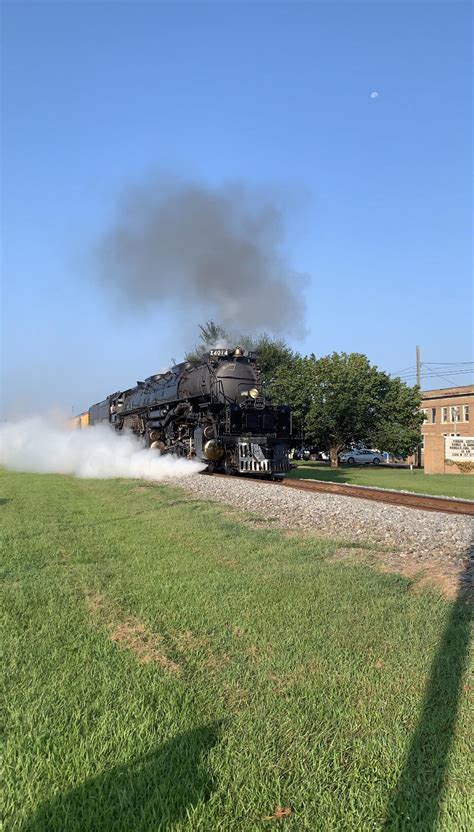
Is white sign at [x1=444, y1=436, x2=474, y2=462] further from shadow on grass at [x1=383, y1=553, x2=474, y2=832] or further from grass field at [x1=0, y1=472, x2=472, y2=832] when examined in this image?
shadow on grass at [x1=383, y1=553, x2=474, y2=832]

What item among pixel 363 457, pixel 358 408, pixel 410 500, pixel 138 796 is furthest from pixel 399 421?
pixel 138 796

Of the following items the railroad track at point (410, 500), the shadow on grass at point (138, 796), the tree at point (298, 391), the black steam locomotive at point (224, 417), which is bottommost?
the shadow on grass at point (138, 796)

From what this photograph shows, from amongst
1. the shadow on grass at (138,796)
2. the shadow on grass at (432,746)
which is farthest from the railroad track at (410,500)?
the shadow on grass at (138,796)

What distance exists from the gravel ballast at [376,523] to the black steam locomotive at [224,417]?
3203 mm

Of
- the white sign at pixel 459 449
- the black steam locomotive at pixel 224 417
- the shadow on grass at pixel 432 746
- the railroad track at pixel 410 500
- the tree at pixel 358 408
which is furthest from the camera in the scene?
the tree at pixel 358 408

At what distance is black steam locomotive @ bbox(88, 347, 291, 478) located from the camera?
17.2 meters

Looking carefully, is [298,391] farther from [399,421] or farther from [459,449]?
[459,449]

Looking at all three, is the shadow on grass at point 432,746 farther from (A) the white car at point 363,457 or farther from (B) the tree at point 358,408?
(A) the white car at point 363,457

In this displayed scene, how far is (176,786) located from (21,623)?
8.23ft

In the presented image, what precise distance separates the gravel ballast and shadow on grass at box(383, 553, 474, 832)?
2175 mm

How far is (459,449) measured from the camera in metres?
29.6

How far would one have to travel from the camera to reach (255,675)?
11.9 feet

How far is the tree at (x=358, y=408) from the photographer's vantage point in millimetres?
36844

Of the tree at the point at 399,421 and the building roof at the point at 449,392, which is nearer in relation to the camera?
the tree at the point at 399,421
